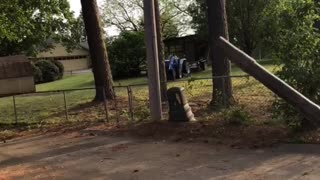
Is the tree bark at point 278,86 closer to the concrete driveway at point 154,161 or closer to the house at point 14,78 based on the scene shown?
the concrete driveway at point 154,161

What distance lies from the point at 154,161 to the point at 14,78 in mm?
8011

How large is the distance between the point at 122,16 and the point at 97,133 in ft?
213

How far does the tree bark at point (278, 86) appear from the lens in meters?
8.36

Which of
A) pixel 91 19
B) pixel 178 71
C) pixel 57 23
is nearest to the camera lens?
pixel 91 19

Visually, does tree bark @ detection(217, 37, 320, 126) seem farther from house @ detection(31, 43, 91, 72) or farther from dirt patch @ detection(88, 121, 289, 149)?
house @ detection(31, 43, 91, 72)

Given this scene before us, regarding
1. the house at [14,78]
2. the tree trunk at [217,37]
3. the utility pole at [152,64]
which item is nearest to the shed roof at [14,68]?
the house at [14,78]

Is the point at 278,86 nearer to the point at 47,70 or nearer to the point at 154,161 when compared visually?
the point at 154,161

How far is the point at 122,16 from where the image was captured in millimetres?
75875

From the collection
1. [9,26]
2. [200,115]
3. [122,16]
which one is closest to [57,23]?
[9,26]

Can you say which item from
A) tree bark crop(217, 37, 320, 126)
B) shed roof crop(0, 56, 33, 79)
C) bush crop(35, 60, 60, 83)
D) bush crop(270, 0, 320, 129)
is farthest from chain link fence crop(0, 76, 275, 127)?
bush crop(35, 60, 60, 83)

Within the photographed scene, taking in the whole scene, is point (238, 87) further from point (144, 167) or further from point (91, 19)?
point (144, 167)

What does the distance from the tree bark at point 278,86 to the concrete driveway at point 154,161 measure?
1.80 feet

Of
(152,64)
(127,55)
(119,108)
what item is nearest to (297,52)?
(152,64)

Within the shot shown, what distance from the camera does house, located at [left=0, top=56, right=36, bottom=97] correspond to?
1514 centimetres
